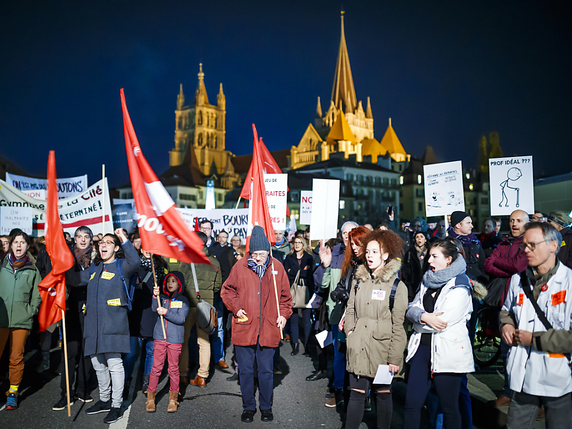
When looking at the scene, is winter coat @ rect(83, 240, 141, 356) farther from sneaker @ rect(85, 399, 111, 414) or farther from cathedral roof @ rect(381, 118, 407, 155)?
cathedral roof @ rect(381, 118, 407, 155)

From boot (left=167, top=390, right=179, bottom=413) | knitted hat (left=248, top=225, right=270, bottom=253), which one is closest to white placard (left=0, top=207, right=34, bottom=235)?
boot (left=167, top=390, right=179, bottom=413)

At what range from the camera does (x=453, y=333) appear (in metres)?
4.25

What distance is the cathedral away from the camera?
107250mm

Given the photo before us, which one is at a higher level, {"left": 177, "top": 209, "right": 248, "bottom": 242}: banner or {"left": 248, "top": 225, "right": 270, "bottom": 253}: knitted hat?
{"left": 177, "top": 209, "right": 248, "bottom": 242}: banner

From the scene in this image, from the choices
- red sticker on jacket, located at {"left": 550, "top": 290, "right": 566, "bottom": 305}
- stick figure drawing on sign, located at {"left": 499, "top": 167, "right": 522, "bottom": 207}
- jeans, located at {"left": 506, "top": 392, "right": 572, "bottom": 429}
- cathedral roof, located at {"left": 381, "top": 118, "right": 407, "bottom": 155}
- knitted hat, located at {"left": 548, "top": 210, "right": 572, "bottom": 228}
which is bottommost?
jeans, located at {"left": 506, "top": 392, "right": 572, "bottom": 429}

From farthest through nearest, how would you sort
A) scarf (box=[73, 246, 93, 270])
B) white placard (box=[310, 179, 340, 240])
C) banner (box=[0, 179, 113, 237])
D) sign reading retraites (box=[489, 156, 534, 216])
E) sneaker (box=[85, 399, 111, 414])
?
banner (box=[0, 179, 113, 237]), white placard (box=[310, 179, 340, 240]), sign reading retraites (box=[489, 156, 534, 216]), scarf (box=[73, 246, 93, 270]), sneaker (box=[85, 399, 111, 414])

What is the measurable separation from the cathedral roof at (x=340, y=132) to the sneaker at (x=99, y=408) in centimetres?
10387

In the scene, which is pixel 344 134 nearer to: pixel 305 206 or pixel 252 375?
pixel 305 206

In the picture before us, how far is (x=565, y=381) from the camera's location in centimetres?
339

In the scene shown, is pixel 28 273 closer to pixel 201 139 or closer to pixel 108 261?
pixel 108 261

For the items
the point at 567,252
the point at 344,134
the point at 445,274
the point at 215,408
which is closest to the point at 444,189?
the point at 567,252

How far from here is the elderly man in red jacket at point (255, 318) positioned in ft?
18.6

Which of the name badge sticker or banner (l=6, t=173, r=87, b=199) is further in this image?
banner (l=6, t=173, r=87, b=199)

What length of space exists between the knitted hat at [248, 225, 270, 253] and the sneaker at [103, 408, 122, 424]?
2463mm
